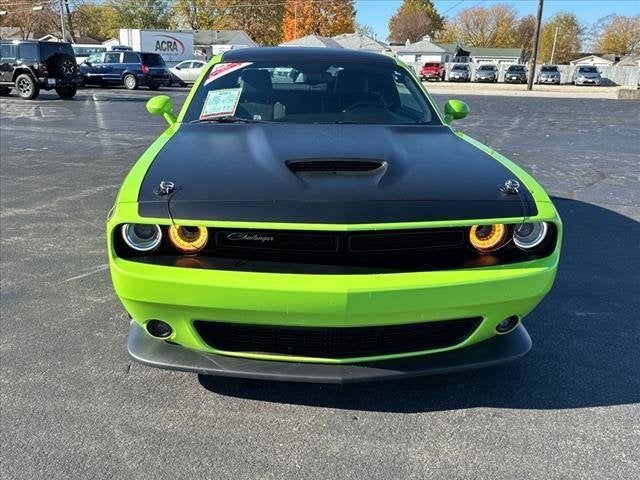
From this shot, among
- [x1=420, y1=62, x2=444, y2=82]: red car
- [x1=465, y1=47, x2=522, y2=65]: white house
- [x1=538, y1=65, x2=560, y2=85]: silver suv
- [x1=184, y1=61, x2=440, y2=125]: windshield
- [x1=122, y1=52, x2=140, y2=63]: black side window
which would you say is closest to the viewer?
[x1=184, y1=61, x2=440, y2=125]: windshield

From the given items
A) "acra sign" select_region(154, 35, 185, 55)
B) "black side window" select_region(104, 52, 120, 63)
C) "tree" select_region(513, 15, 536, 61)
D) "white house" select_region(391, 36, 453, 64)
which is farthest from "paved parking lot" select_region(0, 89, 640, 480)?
"tree" select_region(513, 15, 536, 61)

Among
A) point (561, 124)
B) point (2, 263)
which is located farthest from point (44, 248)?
point (561, 124)

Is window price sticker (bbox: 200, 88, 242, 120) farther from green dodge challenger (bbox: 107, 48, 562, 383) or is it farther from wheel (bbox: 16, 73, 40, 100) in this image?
wheel (bbox: 16, 73, 40, 100)

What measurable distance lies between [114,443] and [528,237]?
75.5 inches

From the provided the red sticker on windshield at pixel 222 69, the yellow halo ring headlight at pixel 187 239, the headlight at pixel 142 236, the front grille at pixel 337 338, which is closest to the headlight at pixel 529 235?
the front grille at pixel 337 338

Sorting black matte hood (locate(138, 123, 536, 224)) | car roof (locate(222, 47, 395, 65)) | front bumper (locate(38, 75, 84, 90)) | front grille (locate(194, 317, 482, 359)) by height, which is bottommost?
front bumper (locate(38, 75, 84, 90))

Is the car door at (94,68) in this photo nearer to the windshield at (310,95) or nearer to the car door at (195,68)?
the car door at (195,68)

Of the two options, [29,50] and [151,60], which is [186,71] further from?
[29,50]

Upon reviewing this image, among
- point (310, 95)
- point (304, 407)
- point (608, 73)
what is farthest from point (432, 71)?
point (304, 407)

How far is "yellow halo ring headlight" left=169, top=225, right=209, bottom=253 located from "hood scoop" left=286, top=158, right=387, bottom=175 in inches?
19.9

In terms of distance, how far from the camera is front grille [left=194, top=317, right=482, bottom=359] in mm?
2197

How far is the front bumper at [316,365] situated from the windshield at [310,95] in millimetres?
1618

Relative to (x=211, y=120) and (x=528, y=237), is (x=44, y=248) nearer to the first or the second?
(x=211, y=120)

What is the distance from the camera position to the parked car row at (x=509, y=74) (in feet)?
149
